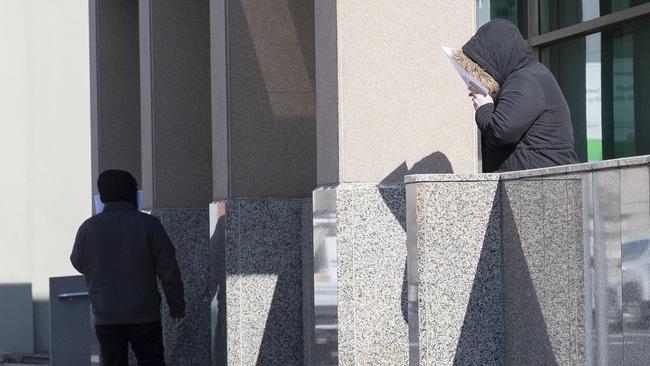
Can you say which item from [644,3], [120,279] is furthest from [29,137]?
[644,3]

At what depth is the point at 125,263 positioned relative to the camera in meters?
8.29

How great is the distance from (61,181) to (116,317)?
244 inches

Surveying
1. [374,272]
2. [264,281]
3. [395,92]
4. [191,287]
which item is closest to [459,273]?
[374,272]

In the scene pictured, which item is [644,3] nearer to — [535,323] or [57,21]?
[535,323]

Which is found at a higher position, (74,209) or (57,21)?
(57,21)

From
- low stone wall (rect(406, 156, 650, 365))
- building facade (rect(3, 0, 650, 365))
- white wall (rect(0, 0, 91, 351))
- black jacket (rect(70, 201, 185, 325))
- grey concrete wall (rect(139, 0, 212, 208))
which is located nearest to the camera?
low stone wall (rect(406, 156, 650, 365))

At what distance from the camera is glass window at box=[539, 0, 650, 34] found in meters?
9.20

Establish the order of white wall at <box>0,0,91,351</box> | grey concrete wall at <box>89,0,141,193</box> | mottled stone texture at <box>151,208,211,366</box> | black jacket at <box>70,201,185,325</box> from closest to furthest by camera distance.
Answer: black jacket at <box>70,201,185,325</box>, mottled stone texture at <box>151,208,211,366</box>, grey concrete wall at <box>89,0,141,193</box>, white wall at <box>0,0,91,351</box>

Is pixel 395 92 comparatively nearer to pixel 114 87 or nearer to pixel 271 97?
pixel 271 97

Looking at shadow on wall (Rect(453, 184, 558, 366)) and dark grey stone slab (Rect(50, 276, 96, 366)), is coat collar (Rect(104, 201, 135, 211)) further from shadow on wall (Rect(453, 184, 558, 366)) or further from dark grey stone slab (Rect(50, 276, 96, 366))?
shadow on wall (Rect(453, 184, 558, 366))

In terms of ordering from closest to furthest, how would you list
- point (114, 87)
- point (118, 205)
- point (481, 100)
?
1. point (481, 100)
2. point (118, 205)
3. point (114, 87)

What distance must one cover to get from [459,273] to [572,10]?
513cm

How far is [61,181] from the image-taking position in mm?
14188

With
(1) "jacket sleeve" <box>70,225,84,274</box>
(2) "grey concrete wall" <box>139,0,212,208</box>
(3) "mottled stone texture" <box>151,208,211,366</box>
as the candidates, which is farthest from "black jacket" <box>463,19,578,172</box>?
(2) "grey concrete wall" <box>139,0,212,208</box>
